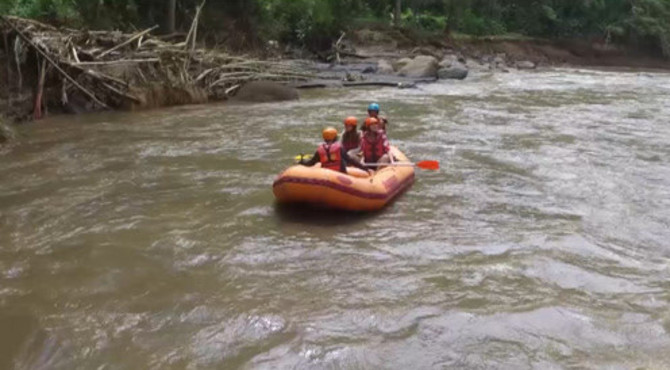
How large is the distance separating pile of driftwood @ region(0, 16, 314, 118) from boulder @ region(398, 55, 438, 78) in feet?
22.2

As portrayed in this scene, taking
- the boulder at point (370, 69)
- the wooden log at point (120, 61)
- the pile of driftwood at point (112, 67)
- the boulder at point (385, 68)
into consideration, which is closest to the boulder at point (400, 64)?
the boulder at point (385, 68)

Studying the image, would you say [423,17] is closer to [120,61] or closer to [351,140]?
[120,61]

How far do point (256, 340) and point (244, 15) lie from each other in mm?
21104

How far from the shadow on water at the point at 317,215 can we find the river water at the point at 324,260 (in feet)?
0.11

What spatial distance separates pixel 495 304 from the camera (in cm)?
521

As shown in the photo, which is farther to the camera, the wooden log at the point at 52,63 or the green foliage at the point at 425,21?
the green foliage at the point at 425,21

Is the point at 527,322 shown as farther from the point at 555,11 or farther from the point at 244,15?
the point at 555,11

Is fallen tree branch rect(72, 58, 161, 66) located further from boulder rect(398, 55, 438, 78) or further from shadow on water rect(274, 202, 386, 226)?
boulder rect(398, 55, 438, 78)

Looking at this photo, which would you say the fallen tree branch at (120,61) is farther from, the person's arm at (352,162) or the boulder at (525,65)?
the boulder at (525,65)

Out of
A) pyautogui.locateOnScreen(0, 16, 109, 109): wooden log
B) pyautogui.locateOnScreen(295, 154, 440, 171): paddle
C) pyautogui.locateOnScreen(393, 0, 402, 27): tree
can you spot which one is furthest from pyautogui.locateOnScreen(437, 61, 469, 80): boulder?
pyautogui.locateOnScreen(295, 154, 440, 171): paddle

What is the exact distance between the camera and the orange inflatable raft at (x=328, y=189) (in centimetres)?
693

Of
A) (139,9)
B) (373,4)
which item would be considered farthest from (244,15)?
(373,4)

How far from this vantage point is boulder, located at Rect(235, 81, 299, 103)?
654 inches

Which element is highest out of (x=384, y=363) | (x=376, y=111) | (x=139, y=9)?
(x=139, y=9)
